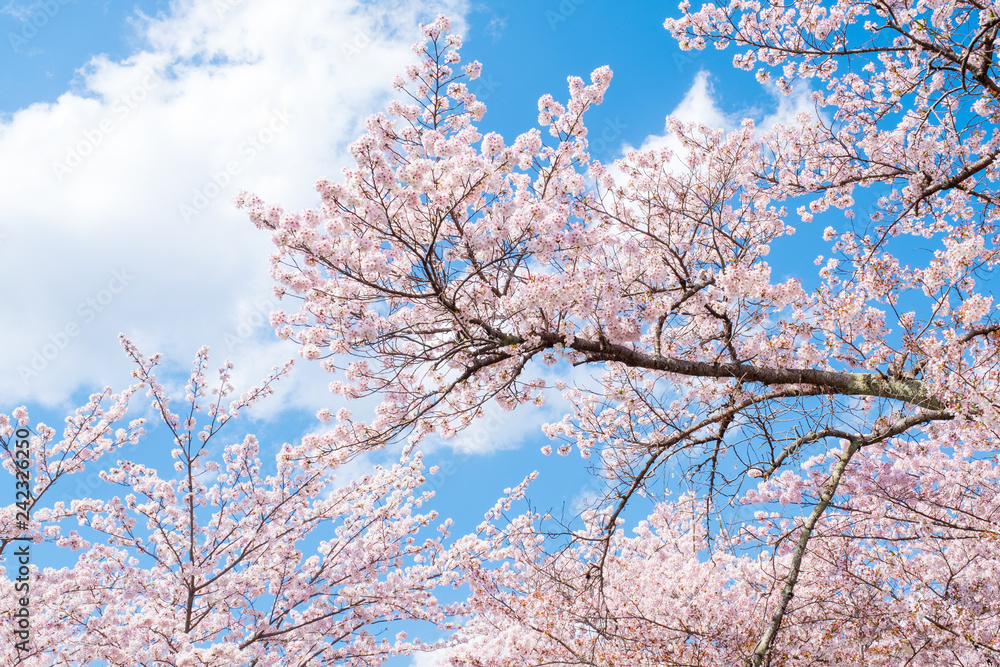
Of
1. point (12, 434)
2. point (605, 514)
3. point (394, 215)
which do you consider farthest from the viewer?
point (12, 434)

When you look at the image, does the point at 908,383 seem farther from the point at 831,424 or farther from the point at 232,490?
the point at 232,490

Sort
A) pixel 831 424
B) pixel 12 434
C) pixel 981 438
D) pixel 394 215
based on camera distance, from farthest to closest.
Answer: pixel 12 434
pixel 831 424
pixel 394 215
pixel 981 438

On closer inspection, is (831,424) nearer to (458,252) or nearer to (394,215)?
(458,252)

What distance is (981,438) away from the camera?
4449 mm

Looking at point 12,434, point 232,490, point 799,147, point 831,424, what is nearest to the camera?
point 831,424

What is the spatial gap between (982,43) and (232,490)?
9.85 m

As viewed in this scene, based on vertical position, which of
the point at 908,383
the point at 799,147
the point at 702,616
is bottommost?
the point at 702,616

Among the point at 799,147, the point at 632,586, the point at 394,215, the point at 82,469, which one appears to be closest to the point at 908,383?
the point at 799,147

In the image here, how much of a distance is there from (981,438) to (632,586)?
5612 millimetres

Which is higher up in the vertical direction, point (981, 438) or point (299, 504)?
point (299, 504)

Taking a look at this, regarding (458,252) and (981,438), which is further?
(458,252)

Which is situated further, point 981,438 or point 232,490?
point 232,490

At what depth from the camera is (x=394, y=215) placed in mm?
4984

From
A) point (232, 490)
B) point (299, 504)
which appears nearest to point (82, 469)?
point (232, 490)
